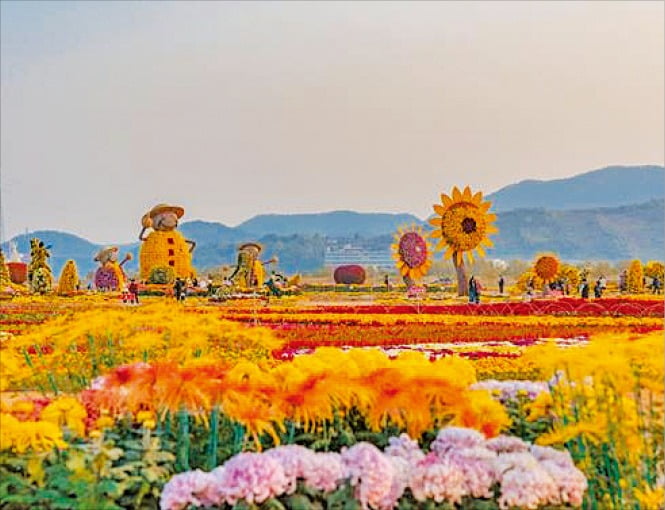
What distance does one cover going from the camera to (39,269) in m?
30.1

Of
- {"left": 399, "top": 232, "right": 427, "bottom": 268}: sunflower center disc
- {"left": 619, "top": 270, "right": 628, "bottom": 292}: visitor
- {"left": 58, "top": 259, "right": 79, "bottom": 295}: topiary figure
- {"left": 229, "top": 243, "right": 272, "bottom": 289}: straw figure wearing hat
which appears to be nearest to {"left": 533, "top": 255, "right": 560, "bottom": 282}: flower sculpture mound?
{"left": 399, "top": 232, "right": 427, "bottom": 268}: sunflower center disc

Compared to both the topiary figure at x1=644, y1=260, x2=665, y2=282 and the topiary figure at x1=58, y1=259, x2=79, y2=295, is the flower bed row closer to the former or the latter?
the topiary figure at x1=58, y1=259, x2=79, y2=295

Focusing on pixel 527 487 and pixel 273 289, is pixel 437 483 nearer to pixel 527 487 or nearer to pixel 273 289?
pixel 527 487

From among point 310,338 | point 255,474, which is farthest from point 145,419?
point 310,338

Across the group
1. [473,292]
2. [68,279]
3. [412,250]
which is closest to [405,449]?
[473,292]

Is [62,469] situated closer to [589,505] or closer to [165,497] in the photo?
[165,497]

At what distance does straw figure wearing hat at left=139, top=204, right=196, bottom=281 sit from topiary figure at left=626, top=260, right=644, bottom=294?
13.2m

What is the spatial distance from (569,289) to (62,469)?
28.7 meters

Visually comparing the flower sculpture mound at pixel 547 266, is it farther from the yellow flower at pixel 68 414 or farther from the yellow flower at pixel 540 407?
the yellow flower at pixel 68 414

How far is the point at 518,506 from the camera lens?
4516 millimetres

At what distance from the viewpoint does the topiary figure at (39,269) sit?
98.9 ft

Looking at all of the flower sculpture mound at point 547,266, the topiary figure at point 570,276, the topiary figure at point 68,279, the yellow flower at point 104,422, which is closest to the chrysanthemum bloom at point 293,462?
the yellow flower at point 104,422

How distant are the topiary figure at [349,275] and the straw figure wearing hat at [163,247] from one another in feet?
33.8

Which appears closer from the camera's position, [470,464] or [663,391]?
[470,464]
